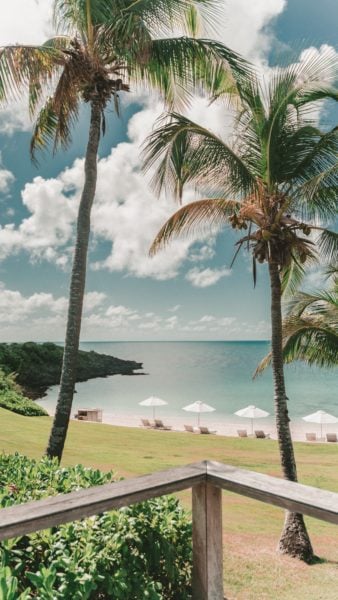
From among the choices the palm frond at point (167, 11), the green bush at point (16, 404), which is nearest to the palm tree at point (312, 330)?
the palm frond at point (167, 11)

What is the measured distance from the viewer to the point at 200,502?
2250mm

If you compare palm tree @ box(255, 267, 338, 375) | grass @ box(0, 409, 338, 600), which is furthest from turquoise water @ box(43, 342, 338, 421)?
palm tree @ box(255, 267, 338, 375)

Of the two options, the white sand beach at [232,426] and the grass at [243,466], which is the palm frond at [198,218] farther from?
the white sand beach at [232,426]

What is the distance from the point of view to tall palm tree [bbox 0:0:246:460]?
24.3 feet

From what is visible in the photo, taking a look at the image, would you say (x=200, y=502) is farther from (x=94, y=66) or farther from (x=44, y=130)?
(x=44, y=130)

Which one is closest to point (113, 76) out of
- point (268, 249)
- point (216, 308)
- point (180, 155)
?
point (180, 155)

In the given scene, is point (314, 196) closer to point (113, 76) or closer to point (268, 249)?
point (268, 249)

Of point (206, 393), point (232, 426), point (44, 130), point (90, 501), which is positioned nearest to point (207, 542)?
point (90, 501)

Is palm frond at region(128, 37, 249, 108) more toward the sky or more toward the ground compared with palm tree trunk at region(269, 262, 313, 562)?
more toward the sky

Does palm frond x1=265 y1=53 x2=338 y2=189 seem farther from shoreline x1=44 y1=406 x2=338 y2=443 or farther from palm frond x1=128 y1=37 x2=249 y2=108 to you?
shoreline x1=44 y1=406 x2=338 y2=443

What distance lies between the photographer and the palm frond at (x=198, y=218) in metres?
9.94

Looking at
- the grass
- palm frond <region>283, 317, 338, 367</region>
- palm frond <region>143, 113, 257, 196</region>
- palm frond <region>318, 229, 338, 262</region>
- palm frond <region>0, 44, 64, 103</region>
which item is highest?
palm frond <region>0, 44, 64, 103</region>

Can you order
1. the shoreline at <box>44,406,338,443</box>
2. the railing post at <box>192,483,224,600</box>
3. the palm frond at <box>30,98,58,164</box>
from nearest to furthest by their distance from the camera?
1. the railing post at <box>192,483,224,600</box>
2. the palm frond at <box>30,98,58,164</box>
3. the shoreline at <box>44,406,338,443</box>

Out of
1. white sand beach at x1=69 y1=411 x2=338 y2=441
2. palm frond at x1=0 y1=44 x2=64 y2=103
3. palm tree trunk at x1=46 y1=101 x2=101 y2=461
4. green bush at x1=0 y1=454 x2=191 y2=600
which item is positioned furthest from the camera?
white sand beach at x1=69 y1=411 x2=338 y2=441
